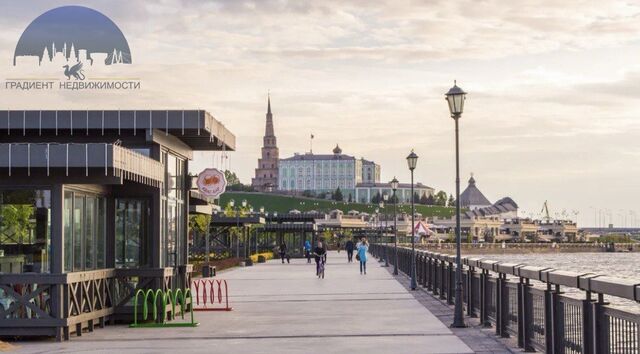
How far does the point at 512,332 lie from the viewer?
18141 millimetres

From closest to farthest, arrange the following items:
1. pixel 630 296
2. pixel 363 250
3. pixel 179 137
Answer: pixel 630 296 < pixel 179 137 < pixel 363 250

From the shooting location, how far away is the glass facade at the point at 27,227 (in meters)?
19.2

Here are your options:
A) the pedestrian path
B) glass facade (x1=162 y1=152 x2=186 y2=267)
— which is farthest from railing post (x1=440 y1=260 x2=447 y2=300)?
glass facade (x1=162 y1=152 x2=186 y2=267)

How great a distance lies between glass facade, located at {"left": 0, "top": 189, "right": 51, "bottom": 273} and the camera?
19.2 metres

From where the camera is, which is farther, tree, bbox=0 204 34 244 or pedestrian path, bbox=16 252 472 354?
tree, bbox=0 204 34 244

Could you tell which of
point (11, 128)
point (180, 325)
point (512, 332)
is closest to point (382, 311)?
point (180, 325)

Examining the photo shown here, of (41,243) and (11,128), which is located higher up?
(11,128)

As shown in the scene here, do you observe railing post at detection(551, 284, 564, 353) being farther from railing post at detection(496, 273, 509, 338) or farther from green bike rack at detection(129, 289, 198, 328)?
green bike rack at detection(129, 289, 198, 328)

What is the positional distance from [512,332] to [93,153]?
7.68 m

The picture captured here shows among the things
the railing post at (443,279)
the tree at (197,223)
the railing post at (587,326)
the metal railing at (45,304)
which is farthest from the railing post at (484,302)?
the tree at (197,223)

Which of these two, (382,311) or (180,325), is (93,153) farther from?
(382,311)

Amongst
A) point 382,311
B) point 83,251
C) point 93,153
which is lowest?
point 382,311

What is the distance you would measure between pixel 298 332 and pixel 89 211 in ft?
15.3

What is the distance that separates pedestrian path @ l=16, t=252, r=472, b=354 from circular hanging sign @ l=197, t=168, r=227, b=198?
3.11m
